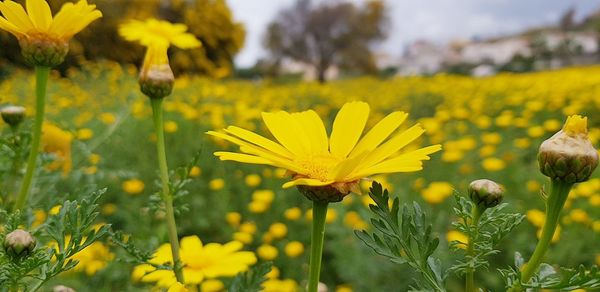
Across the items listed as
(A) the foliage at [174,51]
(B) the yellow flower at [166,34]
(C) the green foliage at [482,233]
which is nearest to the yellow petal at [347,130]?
(C) the green foliage at [482,233]

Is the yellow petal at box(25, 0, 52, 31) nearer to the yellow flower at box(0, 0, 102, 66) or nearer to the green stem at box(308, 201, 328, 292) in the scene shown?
the yellow flower at box(0, 0, 102, 66)

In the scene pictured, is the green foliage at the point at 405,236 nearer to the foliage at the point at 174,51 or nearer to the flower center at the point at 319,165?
the flower center at the point at 319,165

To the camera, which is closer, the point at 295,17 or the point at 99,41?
the point at 99,41

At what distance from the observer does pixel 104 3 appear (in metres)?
8.23

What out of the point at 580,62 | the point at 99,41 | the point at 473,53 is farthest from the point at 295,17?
the point at 473,53

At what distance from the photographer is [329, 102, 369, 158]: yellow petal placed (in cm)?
58

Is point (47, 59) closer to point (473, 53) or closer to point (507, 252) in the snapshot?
point (507, 252)

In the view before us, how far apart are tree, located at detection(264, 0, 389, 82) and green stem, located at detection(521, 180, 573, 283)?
68.0 ft

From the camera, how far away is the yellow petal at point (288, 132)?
0.54 m

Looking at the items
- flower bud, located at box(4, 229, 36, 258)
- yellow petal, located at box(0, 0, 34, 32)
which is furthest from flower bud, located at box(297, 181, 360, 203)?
yellow petal, located at box(0, 0, 34, 32)

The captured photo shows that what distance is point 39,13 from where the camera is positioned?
2.06 ft

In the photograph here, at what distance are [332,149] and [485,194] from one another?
0.50 feet

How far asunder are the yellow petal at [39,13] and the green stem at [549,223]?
1.70 ft

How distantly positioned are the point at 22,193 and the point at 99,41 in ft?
29.7
